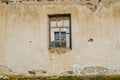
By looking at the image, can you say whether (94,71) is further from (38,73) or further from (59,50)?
(38,73)

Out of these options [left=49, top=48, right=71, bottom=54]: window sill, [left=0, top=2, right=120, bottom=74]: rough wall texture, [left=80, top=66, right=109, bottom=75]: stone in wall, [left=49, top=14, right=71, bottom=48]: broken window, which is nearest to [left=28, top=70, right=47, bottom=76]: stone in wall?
[left=0, top=2, right=120, bottom=74]: rough wall texture

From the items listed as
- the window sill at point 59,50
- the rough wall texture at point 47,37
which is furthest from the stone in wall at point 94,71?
the window sill at point 59,50

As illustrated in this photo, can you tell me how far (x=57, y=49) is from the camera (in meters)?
13.7

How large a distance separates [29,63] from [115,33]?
362 cm

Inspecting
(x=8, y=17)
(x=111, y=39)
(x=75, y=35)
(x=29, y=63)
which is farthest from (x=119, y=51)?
(x=8, y=17)

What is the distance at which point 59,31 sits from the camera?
45.9 feet

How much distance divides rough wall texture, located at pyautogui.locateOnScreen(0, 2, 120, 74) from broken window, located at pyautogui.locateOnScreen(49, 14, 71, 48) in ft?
0.89

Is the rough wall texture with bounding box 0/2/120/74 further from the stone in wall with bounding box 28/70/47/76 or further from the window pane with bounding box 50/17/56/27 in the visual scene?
the window pane with bounding box 50/17/56/27

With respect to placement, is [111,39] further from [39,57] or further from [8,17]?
[8,17]

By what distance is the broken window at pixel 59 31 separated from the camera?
1388 cm

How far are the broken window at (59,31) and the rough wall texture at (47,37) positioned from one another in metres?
0.27

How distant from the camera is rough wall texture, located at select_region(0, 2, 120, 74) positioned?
13305 mm

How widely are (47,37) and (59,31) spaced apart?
598 mm

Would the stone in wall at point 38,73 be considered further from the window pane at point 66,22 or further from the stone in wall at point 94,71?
the window pane at point 66,22
